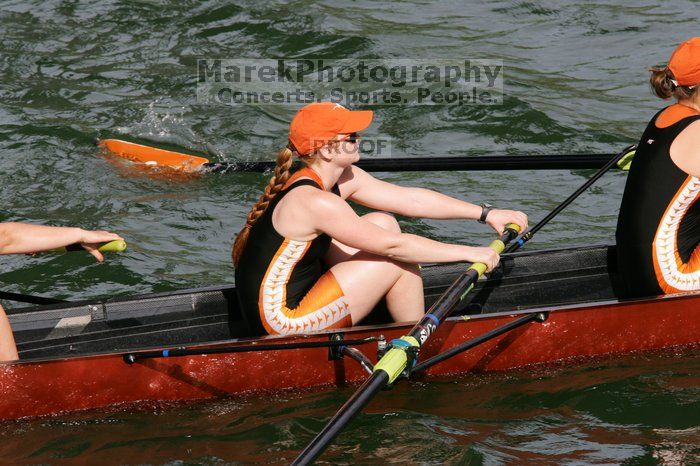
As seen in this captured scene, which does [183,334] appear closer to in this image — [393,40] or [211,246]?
[211,246]

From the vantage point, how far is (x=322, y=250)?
5.31 meters

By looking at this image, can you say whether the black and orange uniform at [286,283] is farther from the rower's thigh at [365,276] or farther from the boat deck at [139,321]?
the boat deck at [139,321]

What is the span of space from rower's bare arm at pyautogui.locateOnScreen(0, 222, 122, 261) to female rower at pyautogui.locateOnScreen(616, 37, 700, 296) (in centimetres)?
278

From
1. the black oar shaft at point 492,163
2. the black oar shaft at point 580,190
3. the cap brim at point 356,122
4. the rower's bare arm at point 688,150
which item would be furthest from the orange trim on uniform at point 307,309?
the black oar shaft at point 492,163

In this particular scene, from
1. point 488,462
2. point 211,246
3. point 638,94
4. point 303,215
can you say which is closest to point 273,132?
point 211,246

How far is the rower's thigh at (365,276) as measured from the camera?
5301 mm

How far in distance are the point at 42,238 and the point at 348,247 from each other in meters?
1.61

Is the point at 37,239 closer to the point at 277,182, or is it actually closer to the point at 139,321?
the point at 139,321

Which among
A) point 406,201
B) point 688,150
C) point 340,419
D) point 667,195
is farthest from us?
point 406,201

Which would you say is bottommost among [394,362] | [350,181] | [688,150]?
[394,362]

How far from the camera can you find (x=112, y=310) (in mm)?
5777

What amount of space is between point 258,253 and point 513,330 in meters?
1.46

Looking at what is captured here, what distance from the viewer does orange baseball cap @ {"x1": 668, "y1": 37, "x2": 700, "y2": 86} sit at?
511 cm

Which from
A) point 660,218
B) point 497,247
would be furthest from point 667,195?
point 497,247
